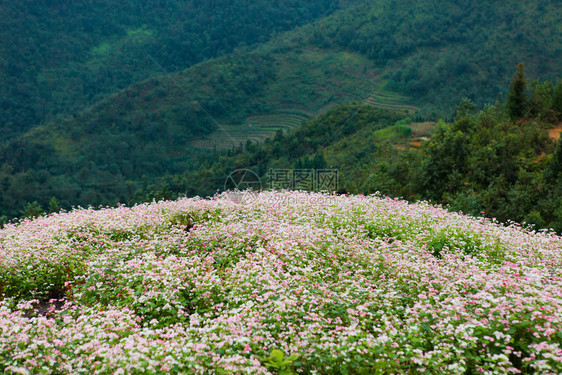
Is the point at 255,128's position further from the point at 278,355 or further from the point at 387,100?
the point at 278,355

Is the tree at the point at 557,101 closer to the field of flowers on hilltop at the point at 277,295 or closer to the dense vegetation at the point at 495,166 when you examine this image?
the dense vegetation at the point at 495,166

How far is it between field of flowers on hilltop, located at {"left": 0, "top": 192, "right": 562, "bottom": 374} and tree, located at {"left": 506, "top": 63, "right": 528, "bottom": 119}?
49.4 feet

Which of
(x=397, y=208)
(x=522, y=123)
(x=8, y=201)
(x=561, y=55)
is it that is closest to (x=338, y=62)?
(x=561, y=55)

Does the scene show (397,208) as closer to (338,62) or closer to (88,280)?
(88,280)

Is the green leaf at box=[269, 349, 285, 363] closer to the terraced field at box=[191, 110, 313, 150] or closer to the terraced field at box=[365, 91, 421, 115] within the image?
the terraced field at box=[365, 91, 421, 115]

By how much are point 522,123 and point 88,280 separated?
2075 centimetres

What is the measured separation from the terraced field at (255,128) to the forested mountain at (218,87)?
1.66 feet

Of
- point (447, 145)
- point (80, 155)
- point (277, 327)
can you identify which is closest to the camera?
point (277, 327)

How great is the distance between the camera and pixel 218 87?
12294cm

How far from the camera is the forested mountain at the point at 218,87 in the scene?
8594 cm

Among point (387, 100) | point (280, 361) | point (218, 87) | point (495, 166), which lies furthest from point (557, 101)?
point (218, 87)

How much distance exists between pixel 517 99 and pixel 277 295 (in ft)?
69.1

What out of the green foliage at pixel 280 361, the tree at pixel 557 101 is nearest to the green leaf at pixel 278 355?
the green foliage at pixel 280 361

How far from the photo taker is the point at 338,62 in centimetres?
12962
